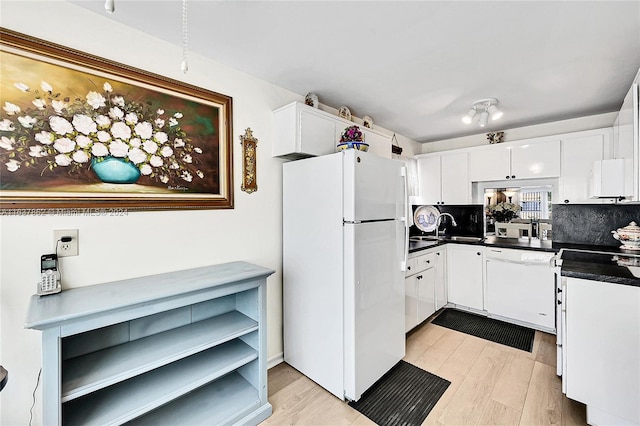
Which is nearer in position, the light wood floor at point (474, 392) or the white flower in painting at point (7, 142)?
the white flower in painting at point (7, 142)

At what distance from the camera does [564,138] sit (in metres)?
3.04

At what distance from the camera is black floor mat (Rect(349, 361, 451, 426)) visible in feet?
5.87

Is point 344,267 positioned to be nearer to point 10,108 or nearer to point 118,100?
point 118,100

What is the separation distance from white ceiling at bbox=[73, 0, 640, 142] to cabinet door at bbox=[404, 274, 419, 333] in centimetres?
175

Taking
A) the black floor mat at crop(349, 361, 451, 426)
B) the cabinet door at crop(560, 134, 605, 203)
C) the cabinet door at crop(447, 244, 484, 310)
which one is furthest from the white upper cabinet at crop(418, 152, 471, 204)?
the black floor mat at crop(349, 361, 451, 426)

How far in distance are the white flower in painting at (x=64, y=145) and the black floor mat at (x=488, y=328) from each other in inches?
138

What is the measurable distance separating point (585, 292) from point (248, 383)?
7.20 feet

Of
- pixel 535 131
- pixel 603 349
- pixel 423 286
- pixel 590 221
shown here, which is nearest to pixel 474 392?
pixel 603 349

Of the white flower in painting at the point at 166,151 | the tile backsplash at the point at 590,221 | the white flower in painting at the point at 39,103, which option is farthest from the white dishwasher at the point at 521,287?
the white flower in painting at the point at 39,103

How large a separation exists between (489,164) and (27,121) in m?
4.13

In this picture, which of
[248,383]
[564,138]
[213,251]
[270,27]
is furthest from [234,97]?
[564,138]

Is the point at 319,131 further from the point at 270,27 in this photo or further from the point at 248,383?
the point at 248,383

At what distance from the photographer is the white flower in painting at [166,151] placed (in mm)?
1744

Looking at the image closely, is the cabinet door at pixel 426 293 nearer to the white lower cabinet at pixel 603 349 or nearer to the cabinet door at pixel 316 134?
the white lower cabinet at pixel 603 349
